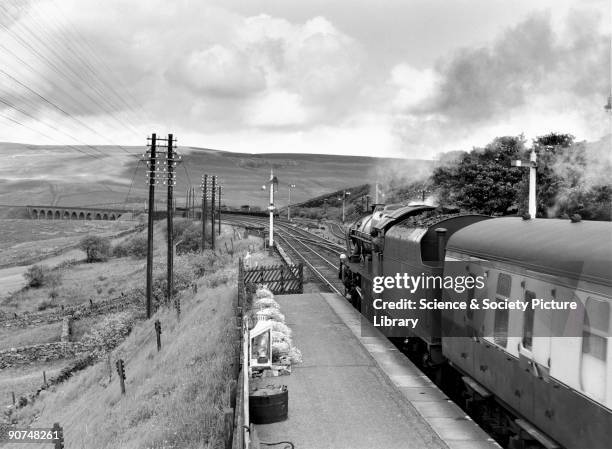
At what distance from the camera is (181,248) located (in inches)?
2849

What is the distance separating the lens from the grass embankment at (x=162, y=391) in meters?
12.6

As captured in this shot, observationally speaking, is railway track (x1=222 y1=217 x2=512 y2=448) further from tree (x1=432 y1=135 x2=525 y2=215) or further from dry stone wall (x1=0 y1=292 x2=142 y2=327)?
dry stone wall (x1=0 y1=292 x2=142 y2=327)

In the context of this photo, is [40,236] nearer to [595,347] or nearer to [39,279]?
[39,279]

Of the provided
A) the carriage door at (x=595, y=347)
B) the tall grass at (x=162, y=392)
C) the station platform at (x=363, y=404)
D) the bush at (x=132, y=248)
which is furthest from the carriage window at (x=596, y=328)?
the bush at (x=132, y=248)

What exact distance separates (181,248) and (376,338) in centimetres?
5549

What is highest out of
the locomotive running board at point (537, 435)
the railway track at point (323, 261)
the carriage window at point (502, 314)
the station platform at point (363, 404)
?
the carriage window at point (502, 314)

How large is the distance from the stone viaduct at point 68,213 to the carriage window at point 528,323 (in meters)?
185

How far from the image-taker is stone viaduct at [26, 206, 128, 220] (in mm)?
185500

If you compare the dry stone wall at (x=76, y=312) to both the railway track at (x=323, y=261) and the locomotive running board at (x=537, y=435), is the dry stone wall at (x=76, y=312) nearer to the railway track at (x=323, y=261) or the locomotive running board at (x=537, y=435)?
the railway track at (x=323, y=261)

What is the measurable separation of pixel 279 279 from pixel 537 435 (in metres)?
22.4

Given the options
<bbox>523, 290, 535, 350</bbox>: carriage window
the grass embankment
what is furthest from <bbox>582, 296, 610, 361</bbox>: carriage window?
the grass embankment

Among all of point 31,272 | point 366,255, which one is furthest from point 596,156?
point 31,272

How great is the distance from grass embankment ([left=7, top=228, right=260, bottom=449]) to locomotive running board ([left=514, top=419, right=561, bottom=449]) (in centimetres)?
482

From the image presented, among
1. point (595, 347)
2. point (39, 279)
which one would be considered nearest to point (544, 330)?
point (595, 347)
